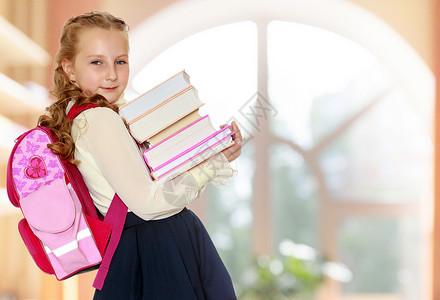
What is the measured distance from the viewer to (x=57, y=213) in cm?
98

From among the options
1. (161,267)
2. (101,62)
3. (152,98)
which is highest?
(101,62)

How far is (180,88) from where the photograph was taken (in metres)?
0.97

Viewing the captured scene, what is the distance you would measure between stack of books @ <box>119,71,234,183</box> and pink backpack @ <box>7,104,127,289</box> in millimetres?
110

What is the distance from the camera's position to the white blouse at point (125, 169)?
974mm

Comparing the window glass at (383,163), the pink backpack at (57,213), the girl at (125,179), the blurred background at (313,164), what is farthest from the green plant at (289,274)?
the pink backpack at (57,213)

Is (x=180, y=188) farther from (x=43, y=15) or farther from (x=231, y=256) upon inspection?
(x=231, y=256)

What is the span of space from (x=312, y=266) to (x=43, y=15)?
99.1 inches

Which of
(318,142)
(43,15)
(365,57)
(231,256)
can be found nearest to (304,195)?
(318,142)

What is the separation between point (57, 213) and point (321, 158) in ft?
11.5

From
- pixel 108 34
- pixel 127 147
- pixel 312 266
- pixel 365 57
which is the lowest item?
pixel 312 266

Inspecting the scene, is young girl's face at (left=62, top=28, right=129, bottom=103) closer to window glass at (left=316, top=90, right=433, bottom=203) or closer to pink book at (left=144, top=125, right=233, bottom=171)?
pink book at (left=144, top=125, right=233, bottom=171)

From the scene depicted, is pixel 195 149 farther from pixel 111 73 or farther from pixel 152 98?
pixel 111 73

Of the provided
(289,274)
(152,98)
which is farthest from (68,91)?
(289,274)

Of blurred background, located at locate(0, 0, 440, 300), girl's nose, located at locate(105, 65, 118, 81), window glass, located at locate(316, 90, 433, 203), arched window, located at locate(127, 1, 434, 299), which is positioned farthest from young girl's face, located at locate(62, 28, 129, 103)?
window glass, located at locate(316, 90, 433, 203)
